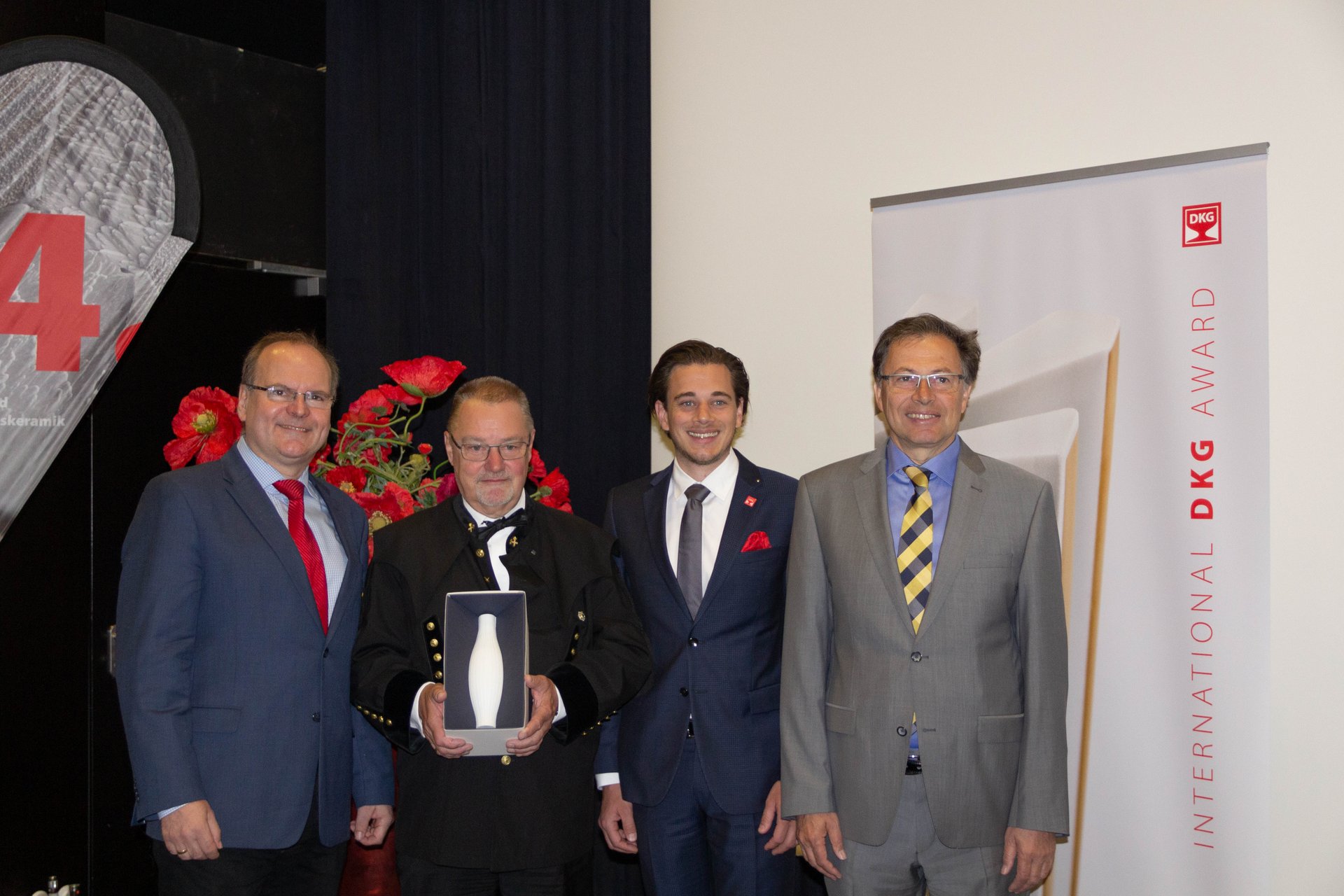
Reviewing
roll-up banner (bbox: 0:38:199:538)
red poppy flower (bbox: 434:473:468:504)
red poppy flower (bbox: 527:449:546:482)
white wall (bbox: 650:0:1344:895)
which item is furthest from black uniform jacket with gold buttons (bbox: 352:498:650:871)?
white wall (bbox: 650:0:1344:895)

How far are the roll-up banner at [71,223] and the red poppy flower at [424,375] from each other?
0.79 metres

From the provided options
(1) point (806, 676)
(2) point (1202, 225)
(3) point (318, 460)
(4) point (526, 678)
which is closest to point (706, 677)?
(1) point (806, 676)

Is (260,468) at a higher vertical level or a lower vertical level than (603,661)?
higher

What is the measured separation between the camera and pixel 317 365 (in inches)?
88.0

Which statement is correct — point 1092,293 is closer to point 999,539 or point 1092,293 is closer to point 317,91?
point 999,539

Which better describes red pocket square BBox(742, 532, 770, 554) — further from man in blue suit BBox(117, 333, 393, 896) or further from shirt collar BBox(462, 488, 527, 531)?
man in blue suit BBox(117, 333, 393, 896)

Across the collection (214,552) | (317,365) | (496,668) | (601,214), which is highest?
(601,214)

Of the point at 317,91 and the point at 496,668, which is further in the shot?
the point at 317,91

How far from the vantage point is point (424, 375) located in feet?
8.98

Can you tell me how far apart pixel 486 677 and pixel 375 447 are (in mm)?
1117

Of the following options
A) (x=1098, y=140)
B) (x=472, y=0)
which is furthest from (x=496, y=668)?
(x=472, y=0)

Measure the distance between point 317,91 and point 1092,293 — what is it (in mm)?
3024

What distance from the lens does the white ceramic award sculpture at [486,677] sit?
1.92m

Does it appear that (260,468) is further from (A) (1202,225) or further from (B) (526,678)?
(A) (1202,225)
